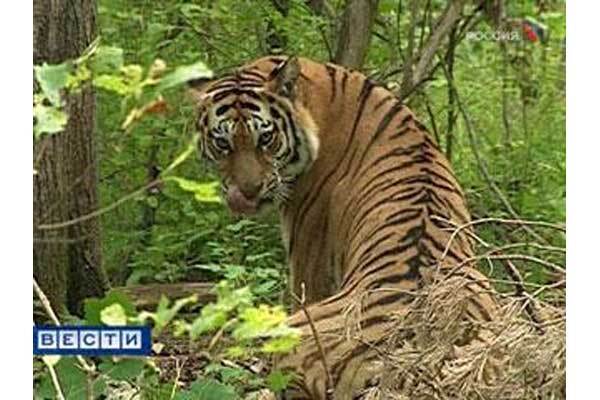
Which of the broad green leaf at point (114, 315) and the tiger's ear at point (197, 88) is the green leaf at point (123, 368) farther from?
the tiger's ear at point (197, 88)

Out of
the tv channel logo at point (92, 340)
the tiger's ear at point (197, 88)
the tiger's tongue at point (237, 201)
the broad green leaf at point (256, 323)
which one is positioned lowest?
the tv channel logo at point (92, 340)

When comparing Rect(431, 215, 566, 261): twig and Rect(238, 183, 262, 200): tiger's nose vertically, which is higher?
Rect(238, 183, 262, 200): tiger's nose

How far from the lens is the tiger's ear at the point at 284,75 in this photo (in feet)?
9.98

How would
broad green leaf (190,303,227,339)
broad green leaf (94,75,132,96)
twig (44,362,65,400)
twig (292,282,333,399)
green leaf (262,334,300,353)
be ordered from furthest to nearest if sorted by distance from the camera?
1. twig (292,282,333,399)
2. twig (44,362,65,400)
3. green leaf (262,334,300,353)
4. broad green leaf (190,303,227,339)
5. broad green leaf (94,75,132,96)

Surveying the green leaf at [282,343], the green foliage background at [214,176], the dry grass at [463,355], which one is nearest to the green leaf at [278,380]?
the green foliage background at [214,176]

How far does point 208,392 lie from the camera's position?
2965mm

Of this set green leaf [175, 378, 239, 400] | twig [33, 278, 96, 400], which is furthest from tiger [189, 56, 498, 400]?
twig [33, 278, 96, 400]

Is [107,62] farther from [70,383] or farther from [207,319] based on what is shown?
Answer: [70,383]

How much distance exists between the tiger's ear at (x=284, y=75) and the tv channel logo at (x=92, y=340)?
509 millimetres

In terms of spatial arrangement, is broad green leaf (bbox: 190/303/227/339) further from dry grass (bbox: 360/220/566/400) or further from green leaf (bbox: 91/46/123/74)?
dry grass (bbox: 360/220/566/400)

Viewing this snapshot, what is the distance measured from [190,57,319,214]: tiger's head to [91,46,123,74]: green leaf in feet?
1.71

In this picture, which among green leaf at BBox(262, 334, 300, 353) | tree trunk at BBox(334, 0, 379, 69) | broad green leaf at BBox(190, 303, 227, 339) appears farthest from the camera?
tree trunk at BBox(334, 0, 379, 69)

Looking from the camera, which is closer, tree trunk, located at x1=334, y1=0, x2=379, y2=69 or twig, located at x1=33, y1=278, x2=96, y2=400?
twig, located at x1=33, y1=278, x2=96, y2=400

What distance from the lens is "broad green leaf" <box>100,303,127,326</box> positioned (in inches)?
109
